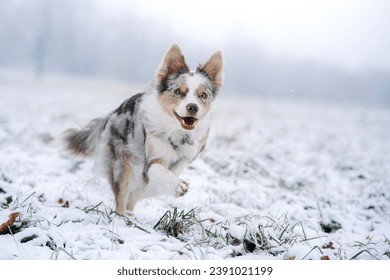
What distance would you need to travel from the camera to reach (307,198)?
233 inches

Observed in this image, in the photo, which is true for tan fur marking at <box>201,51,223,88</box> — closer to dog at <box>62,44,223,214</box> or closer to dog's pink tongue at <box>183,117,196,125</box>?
dog at <box>62,44,223,214</box>

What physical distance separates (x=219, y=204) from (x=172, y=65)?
1785mm

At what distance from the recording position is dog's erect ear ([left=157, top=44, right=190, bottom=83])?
471 centimetres

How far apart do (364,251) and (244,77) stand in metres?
16.7

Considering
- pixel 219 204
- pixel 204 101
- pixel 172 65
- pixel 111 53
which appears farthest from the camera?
pixel 111 53

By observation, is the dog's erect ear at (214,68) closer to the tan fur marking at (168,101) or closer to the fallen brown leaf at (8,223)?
the tan fur marking at (168,101)

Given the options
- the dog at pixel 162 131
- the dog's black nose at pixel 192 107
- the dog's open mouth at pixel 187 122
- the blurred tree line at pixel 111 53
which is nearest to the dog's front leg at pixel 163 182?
the dog at pixel 162 131

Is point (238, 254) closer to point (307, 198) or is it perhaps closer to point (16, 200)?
point (16, 200)

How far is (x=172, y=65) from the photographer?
15.5 feet

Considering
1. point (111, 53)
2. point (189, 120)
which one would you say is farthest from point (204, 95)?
point (111, 53)

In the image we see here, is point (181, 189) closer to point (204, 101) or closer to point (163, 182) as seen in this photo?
point (163, 182)

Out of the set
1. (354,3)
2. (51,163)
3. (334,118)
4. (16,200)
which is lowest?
(334,118)
